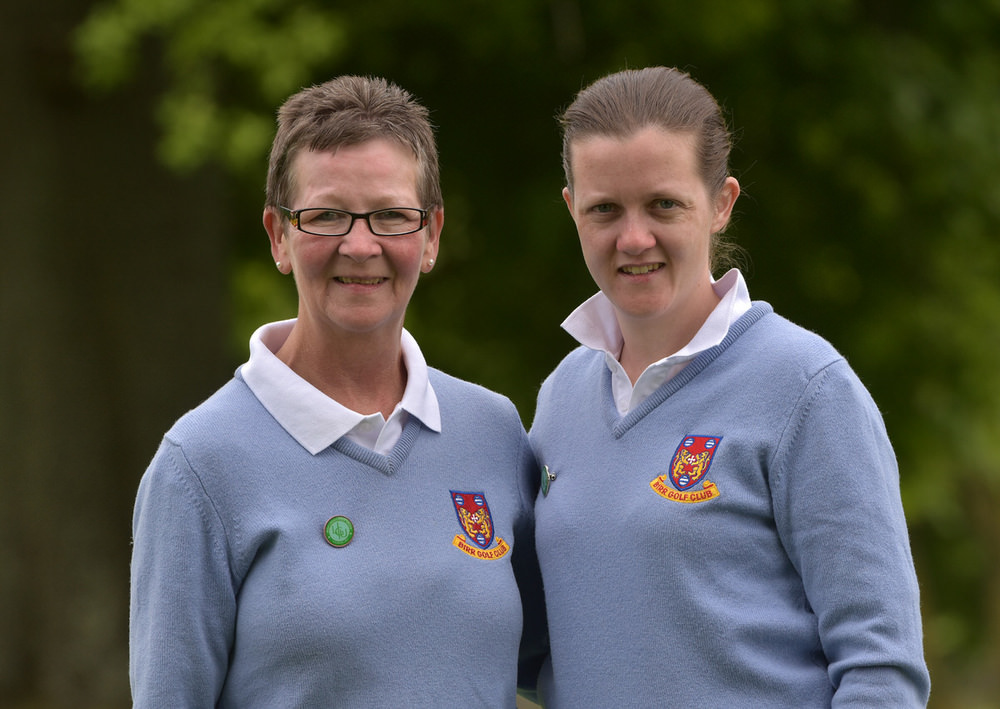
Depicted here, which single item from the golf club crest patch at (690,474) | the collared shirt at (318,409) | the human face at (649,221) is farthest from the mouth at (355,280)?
the golf club crest patch at (690,474)

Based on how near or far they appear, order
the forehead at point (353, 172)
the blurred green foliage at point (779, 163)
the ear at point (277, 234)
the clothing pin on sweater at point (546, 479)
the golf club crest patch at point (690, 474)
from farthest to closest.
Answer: the blurred green foliage at point (779, 163) → the clothing pin on sweater at point (546, 479) → the ear at point (277, 234) → the forehead at point (353, 172) → the golf club crest patch at point (690, 474)

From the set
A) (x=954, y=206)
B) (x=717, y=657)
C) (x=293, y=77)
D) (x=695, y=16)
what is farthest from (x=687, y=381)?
(x=954, y=206)

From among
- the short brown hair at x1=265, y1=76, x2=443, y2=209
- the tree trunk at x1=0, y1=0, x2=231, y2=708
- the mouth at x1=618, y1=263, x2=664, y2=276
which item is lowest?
the tree trunk at x1=0, y1=0, x2=231, y2=708

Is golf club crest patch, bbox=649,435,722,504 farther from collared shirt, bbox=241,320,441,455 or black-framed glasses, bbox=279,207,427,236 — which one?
black-framed glasses, bbox=279,207,427,236

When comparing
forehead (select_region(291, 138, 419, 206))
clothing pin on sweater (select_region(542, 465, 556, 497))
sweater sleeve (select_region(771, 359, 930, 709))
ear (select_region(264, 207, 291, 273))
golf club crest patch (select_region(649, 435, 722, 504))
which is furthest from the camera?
clothing pin on sweater (select_region(542, 465, 556, 497))

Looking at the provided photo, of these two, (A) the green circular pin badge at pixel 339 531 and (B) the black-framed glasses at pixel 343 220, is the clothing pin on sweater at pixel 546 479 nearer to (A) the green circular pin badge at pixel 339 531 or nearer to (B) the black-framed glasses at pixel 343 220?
(A) the green circular pin badge at pixel 339 531

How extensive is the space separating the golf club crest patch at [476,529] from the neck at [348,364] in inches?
10.4

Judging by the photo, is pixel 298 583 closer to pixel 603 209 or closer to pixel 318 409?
pixel 318 409

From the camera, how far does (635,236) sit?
2818mm

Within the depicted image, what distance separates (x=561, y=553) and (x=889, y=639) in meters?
0.71

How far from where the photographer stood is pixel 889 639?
2.60m

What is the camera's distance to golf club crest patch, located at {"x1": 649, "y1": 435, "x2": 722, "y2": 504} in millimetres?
2723

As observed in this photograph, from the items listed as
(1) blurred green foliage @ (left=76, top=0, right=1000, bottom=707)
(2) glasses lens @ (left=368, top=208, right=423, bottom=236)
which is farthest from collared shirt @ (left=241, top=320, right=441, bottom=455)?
(1) blurred green foliage @ (left=76, top=0, right=1000, bottom=707)

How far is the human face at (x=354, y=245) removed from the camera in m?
2.84
